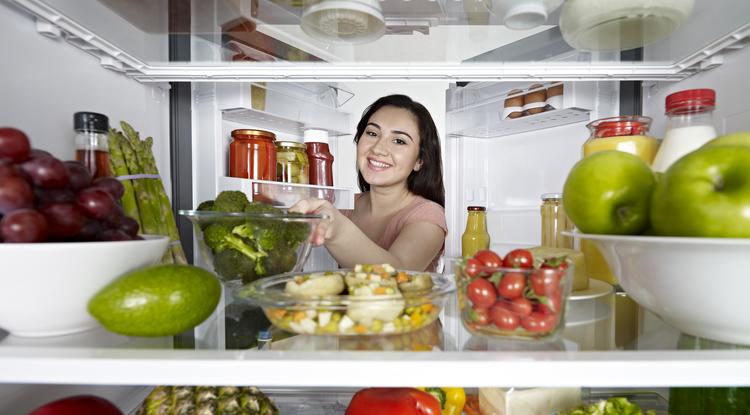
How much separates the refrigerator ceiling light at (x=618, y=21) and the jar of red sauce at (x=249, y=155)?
0.90 metres

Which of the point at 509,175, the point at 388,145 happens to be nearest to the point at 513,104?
the point at 509,175

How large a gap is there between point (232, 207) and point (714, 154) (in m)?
0.55

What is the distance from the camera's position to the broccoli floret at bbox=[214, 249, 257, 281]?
561 millimetres

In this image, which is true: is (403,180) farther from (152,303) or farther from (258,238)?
(152,303)

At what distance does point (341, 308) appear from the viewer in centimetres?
38

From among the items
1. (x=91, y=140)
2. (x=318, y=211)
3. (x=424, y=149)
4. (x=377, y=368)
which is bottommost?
(x=377, y=368)

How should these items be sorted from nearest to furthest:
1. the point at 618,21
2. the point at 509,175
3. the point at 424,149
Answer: the point at 618,21 → the point at 424,149 → the point at 509,175

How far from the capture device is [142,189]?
68 centimetres

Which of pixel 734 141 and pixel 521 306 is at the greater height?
pixel 734 141

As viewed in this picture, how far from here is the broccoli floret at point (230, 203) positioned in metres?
0.58

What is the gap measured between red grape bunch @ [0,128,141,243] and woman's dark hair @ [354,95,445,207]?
1211mm

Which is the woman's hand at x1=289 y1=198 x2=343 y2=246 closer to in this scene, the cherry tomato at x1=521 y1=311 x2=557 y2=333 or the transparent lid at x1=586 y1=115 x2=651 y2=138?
the cherry tomato at x1=521 y1=311 x2=557 y2=333

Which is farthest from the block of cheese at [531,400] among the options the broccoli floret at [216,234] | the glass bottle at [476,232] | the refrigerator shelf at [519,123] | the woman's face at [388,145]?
the woman's face at [388,145]

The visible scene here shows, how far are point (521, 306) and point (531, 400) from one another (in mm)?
263
